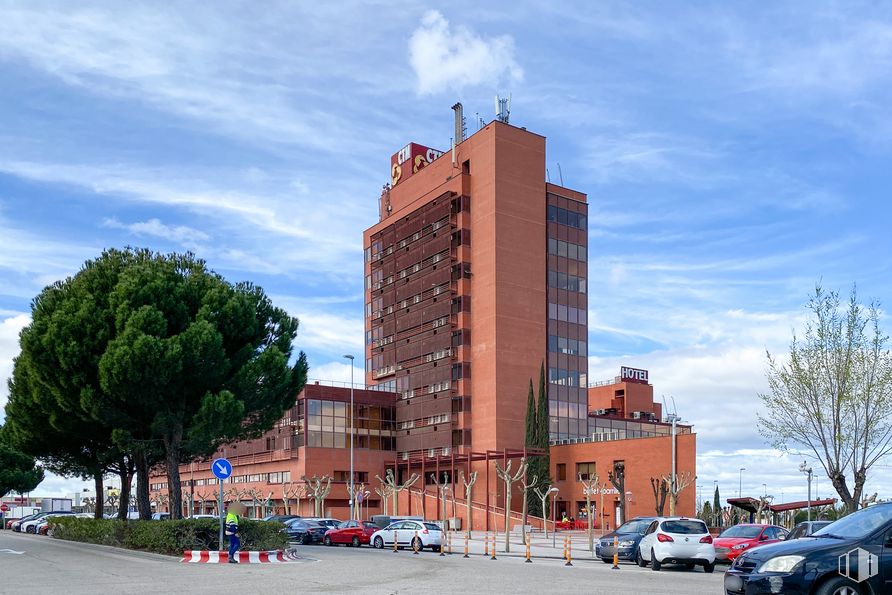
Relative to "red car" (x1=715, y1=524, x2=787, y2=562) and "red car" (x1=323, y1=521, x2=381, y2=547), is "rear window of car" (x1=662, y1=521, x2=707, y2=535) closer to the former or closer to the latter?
"red car" (x1=715, y1=524, x2=787, y2=562)

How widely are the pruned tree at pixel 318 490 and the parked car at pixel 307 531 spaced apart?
84.6ft

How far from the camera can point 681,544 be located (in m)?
27.0

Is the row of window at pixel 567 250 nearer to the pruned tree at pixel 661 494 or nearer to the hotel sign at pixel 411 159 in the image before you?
the hotel sign at pixel 411 159

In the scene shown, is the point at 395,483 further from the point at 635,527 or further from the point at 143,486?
the point at 635,527

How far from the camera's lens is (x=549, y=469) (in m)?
77.4

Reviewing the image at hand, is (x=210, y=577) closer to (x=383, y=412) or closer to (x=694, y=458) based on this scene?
→ (x=694, y=458)

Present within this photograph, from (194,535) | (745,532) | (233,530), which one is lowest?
(194,535)

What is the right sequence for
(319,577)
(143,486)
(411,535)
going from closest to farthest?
1. (319,577)
2. (143,486)
3. (411,535)

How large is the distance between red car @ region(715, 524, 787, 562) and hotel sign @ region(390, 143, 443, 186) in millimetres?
68996

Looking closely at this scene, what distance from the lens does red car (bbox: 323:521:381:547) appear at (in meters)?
46.8

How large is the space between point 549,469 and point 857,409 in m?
49.1

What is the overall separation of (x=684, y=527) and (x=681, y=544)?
0.60 metres

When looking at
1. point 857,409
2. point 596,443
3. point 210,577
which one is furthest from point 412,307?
point 210,577

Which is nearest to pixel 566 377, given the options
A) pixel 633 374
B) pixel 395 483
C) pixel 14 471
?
pixel 395 483
